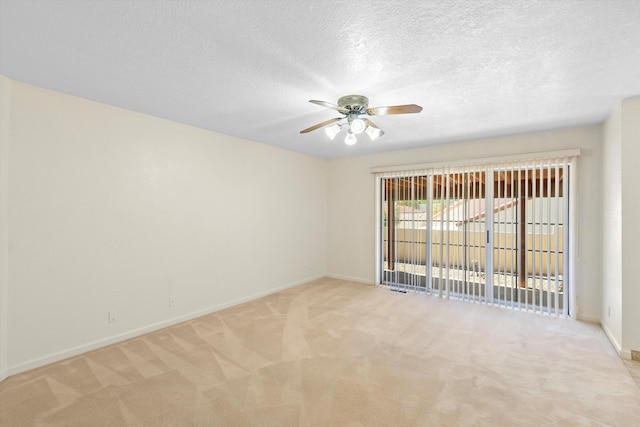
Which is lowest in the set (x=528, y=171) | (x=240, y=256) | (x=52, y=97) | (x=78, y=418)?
(x=78, y=418)

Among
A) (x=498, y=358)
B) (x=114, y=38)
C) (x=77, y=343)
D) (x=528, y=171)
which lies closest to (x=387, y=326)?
(x=498, y=358)

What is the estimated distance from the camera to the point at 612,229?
323cm

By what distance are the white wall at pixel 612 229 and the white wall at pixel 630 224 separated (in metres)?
0.06

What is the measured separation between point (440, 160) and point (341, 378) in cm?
370

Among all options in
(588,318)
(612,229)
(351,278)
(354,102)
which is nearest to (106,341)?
(354,102)

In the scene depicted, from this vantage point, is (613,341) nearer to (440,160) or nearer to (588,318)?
(588,318)

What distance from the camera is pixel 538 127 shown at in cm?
384

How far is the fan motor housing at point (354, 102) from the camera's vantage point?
8.90ft

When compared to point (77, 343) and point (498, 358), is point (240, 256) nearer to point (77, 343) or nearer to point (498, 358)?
point (77, 343)

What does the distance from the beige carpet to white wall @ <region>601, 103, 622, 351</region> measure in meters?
0.26

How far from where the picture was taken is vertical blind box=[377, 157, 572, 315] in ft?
13.3

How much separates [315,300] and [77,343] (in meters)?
2.86

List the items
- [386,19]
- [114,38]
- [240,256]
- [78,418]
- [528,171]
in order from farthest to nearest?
[240,256]
[528,171]
[78,418]
[114,38]
[386,19]

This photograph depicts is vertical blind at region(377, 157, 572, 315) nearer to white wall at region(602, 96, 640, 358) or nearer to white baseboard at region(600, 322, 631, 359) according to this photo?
white baseboard at region(600, 322, 631, 359)
